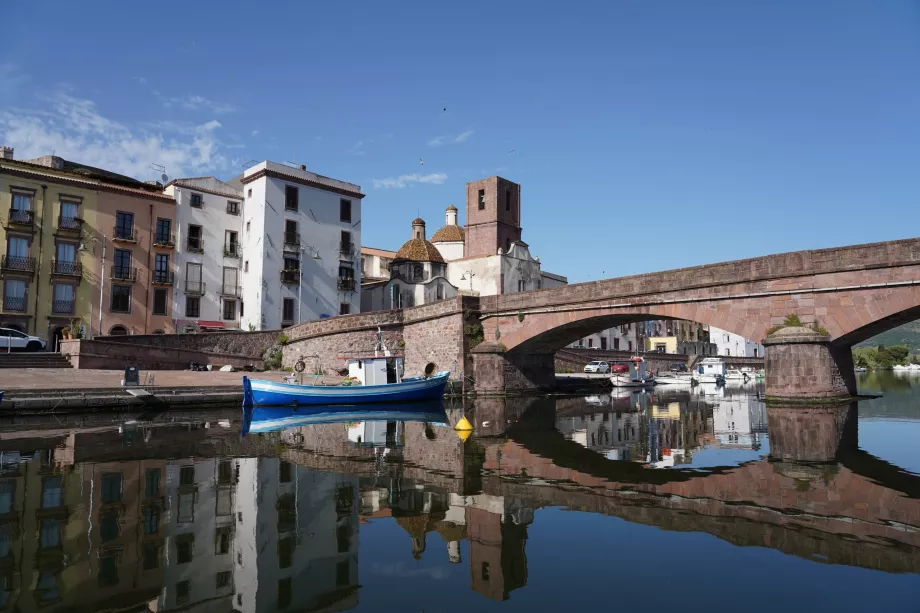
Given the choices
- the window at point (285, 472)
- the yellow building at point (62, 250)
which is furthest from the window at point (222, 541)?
the yellow building at point (62, 250)

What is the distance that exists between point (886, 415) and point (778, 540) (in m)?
17.7

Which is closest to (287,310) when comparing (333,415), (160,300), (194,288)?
(194,288)

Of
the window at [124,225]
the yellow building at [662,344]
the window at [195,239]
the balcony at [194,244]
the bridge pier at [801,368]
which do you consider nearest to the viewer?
the bridge pier at [801,368]

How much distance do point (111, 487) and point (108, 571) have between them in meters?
4.25

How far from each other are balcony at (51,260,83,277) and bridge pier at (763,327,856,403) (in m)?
38.2

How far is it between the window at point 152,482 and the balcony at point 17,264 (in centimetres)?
3229

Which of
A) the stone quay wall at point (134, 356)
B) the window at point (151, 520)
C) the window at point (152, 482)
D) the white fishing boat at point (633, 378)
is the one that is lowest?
the window at point (151, 520)

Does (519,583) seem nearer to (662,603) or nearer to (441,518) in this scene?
(662,603)

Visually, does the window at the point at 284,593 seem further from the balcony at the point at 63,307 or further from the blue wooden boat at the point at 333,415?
the balcony at the point at 63,307

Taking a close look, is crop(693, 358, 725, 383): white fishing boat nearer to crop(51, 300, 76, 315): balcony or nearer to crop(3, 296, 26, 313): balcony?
crop(51, 300, 76, 315): balcony

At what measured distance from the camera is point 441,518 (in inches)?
310

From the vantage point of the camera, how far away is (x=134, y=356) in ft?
104

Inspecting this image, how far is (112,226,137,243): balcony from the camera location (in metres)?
39.5

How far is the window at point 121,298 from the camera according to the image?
3913cm
